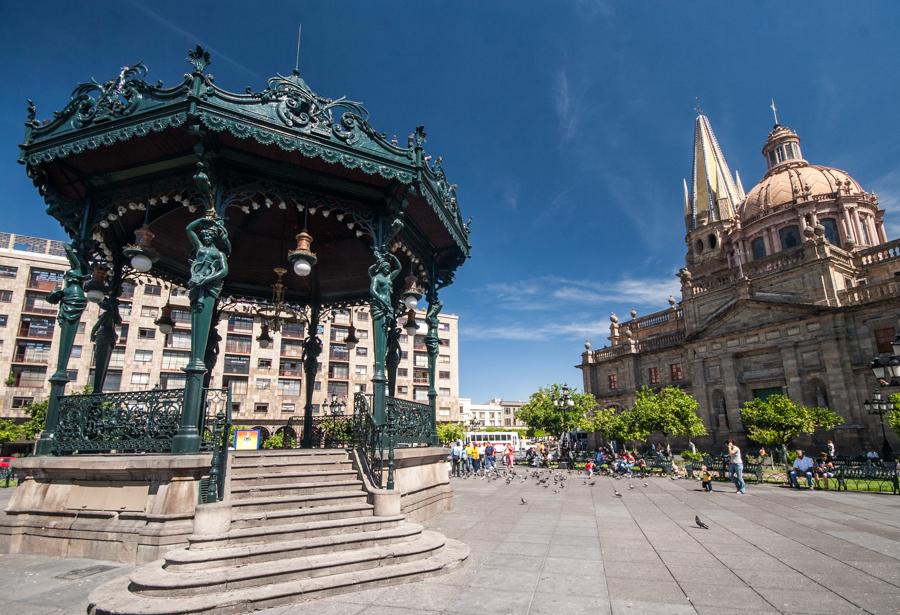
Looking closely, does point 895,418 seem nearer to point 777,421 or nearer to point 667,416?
point 777,421

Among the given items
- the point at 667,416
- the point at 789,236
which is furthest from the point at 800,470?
the point at 789,236

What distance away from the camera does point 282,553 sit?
18.1 ft

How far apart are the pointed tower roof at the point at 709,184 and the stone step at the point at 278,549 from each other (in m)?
60.8

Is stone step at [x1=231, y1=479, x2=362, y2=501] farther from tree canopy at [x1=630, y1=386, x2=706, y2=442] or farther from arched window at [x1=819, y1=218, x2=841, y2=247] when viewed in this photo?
arched window at [x1=819, y1=218, x2=841, y2=247]

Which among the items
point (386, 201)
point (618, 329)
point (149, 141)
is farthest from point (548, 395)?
point (149, 141)

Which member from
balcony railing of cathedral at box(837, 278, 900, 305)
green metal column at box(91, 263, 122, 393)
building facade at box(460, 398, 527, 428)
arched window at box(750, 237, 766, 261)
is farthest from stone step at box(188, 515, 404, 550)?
building facade at box(460, 398, 527, 428)

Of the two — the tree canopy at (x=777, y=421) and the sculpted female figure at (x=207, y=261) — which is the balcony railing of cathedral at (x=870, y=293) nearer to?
the tree canopy at (x=777, y=421)

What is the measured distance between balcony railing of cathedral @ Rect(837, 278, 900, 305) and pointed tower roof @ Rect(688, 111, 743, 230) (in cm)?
2809

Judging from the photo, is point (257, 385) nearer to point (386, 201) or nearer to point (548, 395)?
point (548, 395)

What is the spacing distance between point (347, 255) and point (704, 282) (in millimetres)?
36771

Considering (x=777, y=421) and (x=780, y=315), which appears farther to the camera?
(x=780, y=315)

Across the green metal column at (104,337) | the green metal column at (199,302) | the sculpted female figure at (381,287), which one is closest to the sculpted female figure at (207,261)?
the green metal column at (199,302)

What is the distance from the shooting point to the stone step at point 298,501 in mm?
6312

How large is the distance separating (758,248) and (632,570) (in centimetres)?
4894
